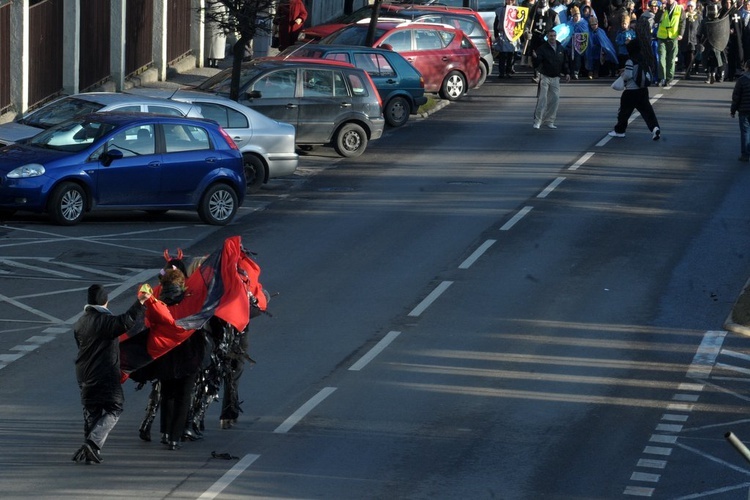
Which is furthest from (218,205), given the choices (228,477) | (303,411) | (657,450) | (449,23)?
(449,23)

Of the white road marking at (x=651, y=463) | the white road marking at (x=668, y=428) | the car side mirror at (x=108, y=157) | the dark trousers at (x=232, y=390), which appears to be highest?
the car side mirror at (x=108, y=157)

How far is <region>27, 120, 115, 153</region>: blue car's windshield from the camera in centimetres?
2069

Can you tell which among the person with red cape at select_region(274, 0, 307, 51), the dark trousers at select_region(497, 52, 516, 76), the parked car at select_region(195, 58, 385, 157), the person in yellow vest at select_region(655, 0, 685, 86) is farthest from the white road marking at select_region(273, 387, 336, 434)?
the dark trousers at select_region(497, 52, 516, 76)

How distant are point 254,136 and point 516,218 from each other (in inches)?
177

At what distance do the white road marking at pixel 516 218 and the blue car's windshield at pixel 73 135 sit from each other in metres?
5.50

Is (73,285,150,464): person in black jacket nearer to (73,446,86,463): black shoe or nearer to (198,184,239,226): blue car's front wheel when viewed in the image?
(73,446,86,463): black shoe

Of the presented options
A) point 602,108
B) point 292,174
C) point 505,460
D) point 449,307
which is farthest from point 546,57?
point 505,460

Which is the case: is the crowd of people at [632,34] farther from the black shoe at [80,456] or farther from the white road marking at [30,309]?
the black shoe at [80,456]

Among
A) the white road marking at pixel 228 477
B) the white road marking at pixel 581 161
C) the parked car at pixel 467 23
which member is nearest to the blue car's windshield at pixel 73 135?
the white road marking at pixel 581 161

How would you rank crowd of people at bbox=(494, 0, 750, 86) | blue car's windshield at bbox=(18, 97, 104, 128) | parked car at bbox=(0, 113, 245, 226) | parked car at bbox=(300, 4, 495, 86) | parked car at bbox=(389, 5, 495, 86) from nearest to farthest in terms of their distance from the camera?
parked car at bbox=(0, 113, 245, 226) → blue car's windshield at bbox=(18, 97, 104, 128) → parked car at bbox=(300, 4, 495, 86) → parked car at bbox=(389, 5, 495, 86) → crowd of people at bbox=(494, 0, 750, 86)

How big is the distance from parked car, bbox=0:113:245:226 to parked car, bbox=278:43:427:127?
27.9ft

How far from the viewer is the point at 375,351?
15.0 meters

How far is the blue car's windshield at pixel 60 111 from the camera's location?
22812 millimetres

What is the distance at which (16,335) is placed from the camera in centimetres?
1525
